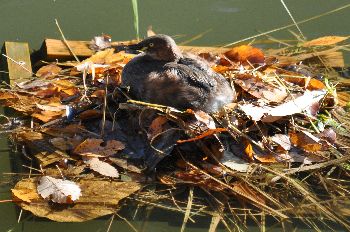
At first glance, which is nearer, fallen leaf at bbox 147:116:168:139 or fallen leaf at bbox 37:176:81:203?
fallen leaf at bbox 37:176:81:203

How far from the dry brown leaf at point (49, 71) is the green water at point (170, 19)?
54 centimetres

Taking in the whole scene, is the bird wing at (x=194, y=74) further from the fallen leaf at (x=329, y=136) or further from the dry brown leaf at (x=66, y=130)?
the fallen leaf at (x=329, y=136)


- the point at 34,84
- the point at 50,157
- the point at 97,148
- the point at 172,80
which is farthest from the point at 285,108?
the point at 34,84

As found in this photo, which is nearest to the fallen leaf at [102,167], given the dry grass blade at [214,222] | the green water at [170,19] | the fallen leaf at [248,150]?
the dry grass blade at [214,222]

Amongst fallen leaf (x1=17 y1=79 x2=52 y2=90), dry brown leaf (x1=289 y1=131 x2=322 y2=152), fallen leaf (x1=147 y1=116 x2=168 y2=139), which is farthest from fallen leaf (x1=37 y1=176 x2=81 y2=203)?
dry brown leaf (x1=289 y1=131 x2=322 y2=152)

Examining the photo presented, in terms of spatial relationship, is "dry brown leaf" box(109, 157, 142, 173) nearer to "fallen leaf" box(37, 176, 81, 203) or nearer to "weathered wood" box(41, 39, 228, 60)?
"fallen leaf" box(37, 176, 81, 203)

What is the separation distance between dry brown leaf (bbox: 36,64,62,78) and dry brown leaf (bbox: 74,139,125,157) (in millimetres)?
1061

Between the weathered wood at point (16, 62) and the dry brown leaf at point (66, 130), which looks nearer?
the dry brown leaf at point (66, 130)

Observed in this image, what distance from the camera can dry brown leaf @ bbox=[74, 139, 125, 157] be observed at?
4676mm

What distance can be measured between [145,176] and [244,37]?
2.38m

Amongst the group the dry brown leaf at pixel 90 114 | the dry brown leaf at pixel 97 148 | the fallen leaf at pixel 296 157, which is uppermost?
the dry brown leaf at pixel 90 114

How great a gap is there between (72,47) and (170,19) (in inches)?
42.8

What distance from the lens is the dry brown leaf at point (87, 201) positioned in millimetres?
4234

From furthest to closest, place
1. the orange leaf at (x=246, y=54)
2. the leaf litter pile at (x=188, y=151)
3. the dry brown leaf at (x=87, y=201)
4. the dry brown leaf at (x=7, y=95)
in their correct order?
the orange leaf at (x=246, y=54), the dry brown leaf at (x=7, y=95), the leaf litter pile at (x=188, y=151), the dry brown leaf at (x=87, y=201)
